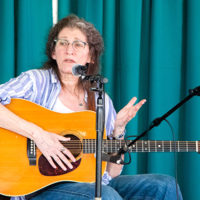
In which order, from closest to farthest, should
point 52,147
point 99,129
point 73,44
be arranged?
point 99,129 < point 52,147 < point 73,44

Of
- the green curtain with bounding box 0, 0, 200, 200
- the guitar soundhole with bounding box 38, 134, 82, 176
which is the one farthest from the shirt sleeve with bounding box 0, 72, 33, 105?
the green curtain with bounding box 0, 0, 200, 200

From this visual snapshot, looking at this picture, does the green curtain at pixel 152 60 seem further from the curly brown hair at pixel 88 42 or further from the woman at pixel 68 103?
the woman at pixel 68 103

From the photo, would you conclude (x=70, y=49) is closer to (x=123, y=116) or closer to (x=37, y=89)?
(x=37, y=89)

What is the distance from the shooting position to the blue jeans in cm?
141

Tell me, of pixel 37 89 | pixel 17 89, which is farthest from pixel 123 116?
pixel 17 89

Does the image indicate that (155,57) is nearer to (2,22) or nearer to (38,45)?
(38,45)

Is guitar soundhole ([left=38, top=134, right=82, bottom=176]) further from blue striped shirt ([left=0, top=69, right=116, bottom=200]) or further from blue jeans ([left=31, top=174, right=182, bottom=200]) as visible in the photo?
blue striped shirt ([left=0, top=69, right=116, bottom=200])

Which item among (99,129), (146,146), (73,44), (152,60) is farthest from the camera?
(152,60)

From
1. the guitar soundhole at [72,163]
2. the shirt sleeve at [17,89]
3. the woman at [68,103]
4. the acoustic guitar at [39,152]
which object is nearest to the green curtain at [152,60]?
the woman at [68,103]

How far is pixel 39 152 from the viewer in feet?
5.14

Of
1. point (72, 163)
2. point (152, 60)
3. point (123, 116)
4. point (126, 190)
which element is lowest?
point (126, 190)

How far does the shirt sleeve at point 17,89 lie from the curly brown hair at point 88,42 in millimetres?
241

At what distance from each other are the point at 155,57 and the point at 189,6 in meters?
0.47

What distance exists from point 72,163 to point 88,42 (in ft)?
2.40
